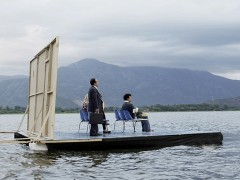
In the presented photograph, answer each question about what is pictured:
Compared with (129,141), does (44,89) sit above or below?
above

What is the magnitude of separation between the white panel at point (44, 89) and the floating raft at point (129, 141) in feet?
2.33

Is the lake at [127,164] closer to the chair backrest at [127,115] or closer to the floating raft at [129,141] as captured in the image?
the floating raft at [129,141]

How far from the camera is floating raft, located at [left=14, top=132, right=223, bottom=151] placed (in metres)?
16.3

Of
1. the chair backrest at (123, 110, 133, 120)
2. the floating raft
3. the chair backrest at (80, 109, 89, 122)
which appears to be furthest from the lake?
the chair backrest at (80, 109, 89, 122)

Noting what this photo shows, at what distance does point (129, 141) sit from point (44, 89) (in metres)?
3.79

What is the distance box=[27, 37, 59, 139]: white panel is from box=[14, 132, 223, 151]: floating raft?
2.33 ft

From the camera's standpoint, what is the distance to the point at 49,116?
623 inches

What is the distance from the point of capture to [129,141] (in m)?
17.1

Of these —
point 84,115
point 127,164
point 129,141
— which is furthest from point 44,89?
point 127,164

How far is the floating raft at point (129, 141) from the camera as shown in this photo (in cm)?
1630

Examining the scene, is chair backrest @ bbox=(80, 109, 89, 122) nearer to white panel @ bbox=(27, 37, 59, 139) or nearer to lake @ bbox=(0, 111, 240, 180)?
white panel @ bbox=(27, 37, 59, 139)

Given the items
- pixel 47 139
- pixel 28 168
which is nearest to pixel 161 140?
pixel 47 139

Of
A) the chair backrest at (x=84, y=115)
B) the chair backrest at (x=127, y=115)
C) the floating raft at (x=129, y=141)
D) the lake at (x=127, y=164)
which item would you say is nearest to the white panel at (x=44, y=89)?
the floating raft at (x=129, y=141)

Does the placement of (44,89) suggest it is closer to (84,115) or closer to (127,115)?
(84,115)
